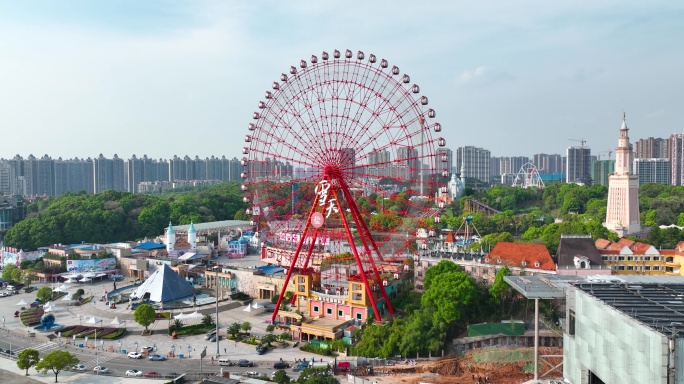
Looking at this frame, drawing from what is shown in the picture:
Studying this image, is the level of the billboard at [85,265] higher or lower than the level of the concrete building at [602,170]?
lower

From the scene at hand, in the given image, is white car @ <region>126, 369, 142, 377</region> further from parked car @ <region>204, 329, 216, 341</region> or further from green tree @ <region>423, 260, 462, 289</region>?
green tree @ <region>423, 260, 462, 289</region>

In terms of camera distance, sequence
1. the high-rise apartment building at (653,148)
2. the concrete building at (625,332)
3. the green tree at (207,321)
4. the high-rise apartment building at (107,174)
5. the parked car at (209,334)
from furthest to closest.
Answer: the high-rise apartment building at (107,174) → the high-rise apartment building at (653,148) → the green tree at (207,321) → the parked car at (209,334) → the concrete building at (625,332)

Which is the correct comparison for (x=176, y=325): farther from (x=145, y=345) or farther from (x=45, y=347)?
(x=45, y=347)

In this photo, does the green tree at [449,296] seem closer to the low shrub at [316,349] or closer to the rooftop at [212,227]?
the low shrub at [316,349]

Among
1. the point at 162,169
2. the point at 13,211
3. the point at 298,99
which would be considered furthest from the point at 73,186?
the point at 298,99

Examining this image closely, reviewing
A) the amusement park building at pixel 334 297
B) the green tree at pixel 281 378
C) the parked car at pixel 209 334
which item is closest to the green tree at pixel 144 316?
the parked car at pixel 209 334

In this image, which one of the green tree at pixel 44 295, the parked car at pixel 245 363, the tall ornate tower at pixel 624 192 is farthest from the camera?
the tall ornate tower at pixel 624 192

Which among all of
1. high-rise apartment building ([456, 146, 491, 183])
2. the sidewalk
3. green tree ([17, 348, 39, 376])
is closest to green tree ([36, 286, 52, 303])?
the sidewalk
